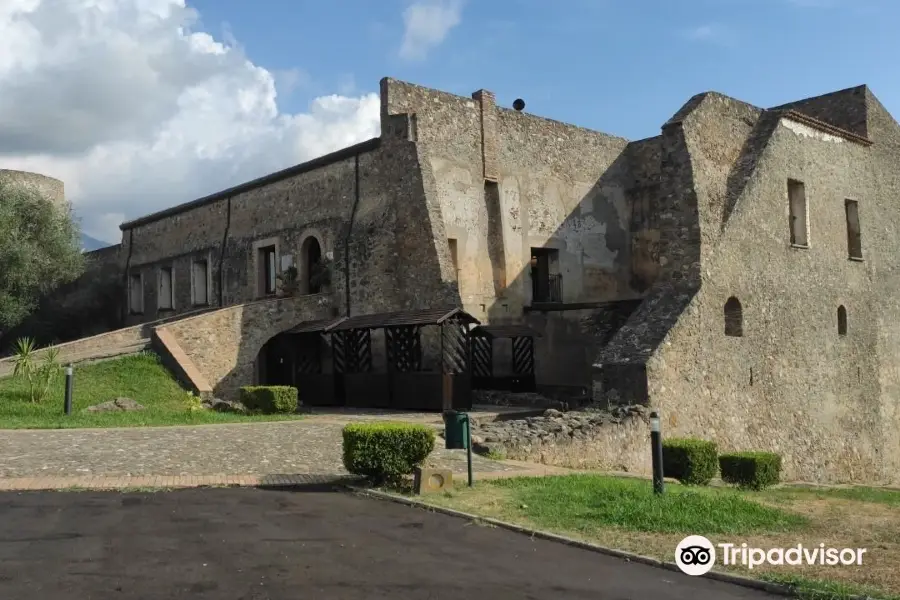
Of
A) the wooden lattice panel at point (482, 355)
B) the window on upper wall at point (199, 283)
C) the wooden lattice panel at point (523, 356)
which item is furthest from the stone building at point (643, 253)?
the window on upper wall at point (199, 283)

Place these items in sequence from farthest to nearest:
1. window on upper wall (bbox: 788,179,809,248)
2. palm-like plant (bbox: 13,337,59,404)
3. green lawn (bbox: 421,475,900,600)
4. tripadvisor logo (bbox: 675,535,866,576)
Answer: window on upper wall (bbox: 788,179,809,248), palm-like plant (bbox: 13,337,59,404), tripadvisor logo (bbox: 675,535,866,576), green lawn (bbox: 421,475,900,600)

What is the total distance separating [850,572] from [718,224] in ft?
44.7

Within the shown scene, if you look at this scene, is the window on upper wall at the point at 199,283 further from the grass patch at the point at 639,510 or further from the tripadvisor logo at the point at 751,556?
the tripadvisor logo at the point at 751,556

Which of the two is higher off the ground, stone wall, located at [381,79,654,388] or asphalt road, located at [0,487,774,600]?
stone wall, located at [381,79,654,388]

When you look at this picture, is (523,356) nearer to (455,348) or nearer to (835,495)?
(455,348)

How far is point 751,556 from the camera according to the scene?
22.6ft

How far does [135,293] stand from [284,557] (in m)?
30.0

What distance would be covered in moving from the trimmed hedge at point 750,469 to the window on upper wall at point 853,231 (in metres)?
11.9

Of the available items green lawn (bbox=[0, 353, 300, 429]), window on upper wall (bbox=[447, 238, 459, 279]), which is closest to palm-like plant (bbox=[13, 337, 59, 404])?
green lawn (bbox=[0, 353, 300, 429])

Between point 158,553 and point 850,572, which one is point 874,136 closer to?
point 850,572

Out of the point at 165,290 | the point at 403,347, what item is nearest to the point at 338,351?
the point at 403,347

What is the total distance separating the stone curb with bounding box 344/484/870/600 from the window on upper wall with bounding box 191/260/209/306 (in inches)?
846

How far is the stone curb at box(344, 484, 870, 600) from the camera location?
6.00 metres

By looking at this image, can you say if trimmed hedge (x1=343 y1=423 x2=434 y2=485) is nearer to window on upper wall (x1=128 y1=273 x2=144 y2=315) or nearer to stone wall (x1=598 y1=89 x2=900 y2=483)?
stone wall (x1=598 y1=89 x2=900 y2=483)
